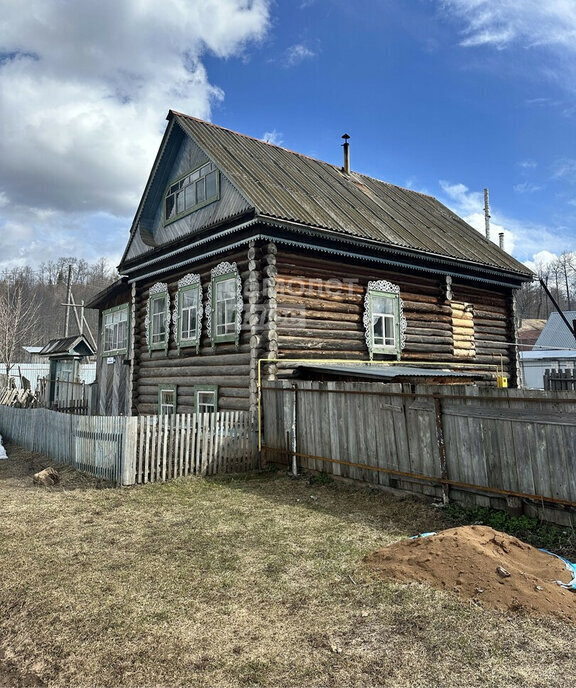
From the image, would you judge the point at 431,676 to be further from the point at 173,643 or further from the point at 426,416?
the point at 426,416

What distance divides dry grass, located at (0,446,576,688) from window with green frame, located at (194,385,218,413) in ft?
19.4

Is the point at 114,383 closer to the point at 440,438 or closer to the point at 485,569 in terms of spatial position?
the point at 440,438

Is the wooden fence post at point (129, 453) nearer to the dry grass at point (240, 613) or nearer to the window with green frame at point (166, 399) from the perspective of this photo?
the dry grass at point (240, 613)

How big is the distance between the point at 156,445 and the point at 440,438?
19.0 feet

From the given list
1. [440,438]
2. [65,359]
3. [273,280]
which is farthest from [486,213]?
[440,438]

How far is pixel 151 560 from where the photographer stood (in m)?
5.76

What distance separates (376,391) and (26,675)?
6.44 m

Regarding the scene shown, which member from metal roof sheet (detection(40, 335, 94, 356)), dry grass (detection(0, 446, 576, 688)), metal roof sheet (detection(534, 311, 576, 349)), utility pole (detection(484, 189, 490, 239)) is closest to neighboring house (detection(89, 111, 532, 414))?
dry grass (detection(0, 446, 576, 688))

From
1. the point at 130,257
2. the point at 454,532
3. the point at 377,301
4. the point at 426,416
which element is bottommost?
the point at 454,532

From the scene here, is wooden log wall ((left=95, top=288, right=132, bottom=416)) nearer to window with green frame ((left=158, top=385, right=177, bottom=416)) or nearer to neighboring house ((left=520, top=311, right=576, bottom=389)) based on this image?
window with green frame ((left=158, top=385, right=177, bottom=416))

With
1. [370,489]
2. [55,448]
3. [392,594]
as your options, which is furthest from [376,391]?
[55,448]

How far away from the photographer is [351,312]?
13891mm

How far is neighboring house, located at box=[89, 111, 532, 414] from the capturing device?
12539 mm

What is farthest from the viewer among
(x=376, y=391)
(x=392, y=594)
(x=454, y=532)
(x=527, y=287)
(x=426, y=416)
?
(x=527, y=287)
